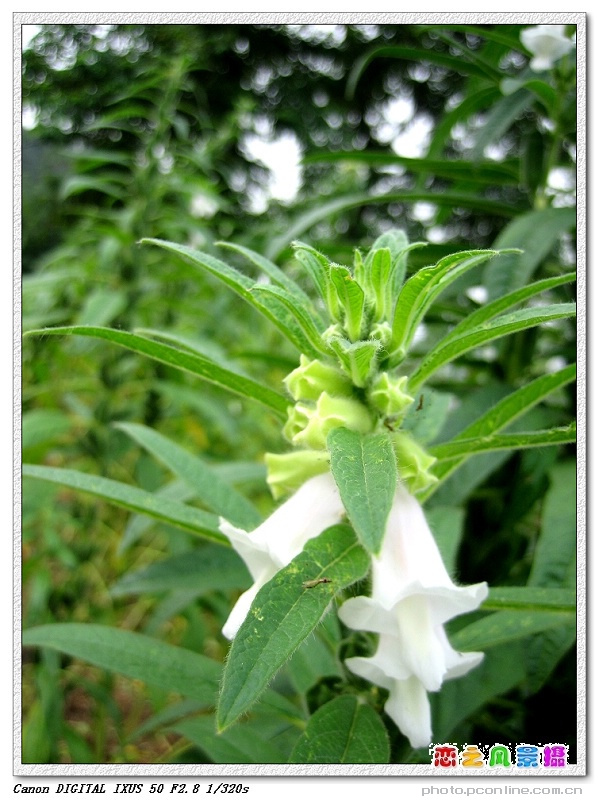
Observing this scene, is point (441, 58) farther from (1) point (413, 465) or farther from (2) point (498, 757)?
(2) point (498, 757)

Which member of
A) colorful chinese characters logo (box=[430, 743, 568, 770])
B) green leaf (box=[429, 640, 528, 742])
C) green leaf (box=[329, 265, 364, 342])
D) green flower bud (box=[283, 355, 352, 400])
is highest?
green leaf (box=[329, 265, 364, 342])

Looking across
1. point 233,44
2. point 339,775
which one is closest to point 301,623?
point 339,775

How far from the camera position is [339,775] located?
2.07 feet

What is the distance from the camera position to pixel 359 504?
17.1 inches

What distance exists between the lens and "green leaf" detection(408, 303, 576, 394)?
55 centimetres

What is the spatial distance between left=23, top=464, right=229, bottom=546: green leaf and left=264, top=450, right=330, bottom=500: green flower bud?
0.13 metres

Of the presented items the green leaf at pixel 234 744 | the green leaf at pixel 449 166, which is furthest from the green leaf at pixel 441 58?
the green leaf at pixel 234 744

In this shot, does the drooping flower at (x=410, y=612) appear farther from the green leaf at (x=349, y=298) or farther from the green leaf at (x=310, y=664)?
the green leaf at (x=310, y=664)

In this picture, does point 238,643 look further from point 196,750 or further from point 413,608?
point 196,750

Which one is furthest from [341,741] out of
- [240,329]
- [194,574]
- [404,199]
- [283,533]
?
[240,329]

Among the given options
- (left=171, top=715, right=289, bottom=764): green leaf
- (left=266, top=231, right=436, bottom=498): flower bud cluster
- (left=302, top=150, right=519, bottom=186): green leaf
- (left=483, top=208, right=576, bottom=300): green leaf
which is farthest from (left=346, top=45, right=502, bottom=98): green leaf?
(left=171, top=715, right=289, bottom=764): green leaf

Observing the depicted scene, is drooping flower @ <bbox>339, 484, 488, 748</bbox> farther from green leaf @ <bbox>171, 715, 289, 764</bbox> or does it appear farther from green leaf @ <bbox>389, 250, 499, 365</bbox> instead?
green leaf @ <bbox>171, 715, 289, 764</bbox>

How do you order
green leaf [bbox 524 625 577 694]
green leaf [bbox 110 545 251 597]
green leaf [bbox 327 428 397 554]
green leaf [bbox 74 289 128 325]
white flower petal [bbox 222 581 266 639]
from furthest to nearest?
green leaf [bbox 74 289 128 325], green leaf [bbox 110 545 251 597], green leaf [bbox 524 625 577 694], white flower petal [bbox 222 581 266 639], green leaf [bbox 327 428 397 554]

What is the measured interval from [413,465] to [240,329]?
1959 mm
